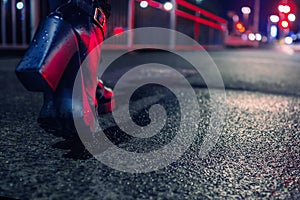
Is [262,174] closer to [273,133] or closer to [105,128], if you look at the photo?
[273,133]

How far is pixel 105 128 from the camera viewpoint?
208cm

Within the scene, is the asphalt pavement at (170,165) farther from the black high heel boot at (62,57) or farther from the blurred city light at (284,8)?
the blurred city light at (284,8)

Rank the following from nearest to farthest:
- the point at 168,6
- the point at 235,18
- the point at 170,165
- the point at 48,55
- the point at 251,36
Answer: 1. the point at 170,165
2. the point at 48,55
3. the point at 168,6
4. the point at 235,18
5. the point at 251,36

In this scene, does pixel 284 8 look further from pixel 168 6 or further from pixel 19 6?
pixel 19 6

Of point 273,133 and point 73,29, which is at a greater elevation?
point 73,29

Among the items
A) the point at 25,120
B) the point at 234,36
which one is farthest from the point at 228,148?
the point at 234,36

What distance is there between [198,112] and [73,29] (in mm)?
1192

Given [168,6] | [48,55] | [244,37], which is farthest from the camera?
[244,37]

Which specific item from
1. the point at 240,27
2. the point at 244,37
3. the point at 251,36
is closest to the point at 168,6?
the point at 244,37

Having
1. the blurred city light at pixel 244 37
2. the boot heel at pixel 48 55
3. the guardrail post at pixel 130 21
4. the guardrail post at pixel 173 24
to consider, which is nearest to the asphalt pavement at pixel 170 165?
the boot heel at pixel 48 55

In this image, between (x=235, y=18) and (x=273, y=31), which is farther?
(x=273, y=31)

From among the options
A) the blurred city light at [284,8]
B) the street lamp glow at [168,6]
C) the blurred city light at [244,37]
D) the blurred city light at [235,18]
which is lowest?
the blurred city light at [244,37]

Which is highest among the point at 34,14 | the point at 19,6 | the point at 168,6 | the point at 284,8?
the point at 168,6

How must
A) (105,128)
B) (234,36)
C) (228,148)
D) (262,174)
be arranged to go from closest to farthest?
(262,174) < (228,148) < (105,128) < (234,36)
